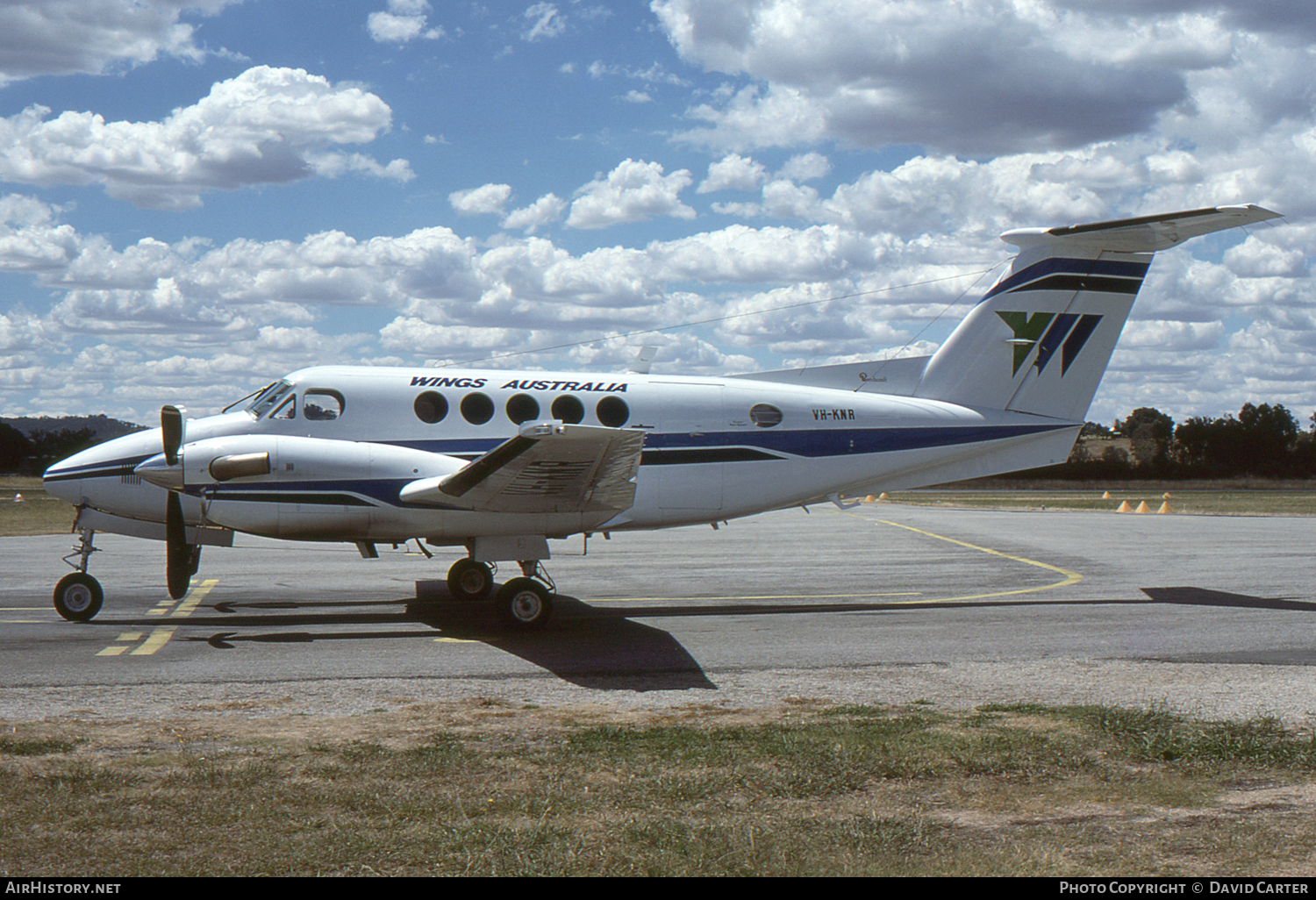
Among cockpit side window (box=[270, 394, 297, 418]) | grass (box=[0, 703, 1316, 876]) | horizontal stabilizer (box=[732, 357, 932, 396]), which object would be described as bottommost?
grass (box=[0, 703, 1316, 876])

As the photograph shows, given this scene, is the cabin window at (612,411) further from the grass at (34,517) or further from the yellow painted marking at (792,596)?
the grass at (34,517)

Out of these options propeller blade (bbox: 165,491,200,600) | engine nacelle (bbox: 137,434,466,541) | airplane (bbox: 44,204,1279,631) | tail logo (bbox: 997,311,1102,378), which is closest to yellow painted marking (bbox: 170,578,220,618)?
airplane (bbox: 44,204,1279,631)

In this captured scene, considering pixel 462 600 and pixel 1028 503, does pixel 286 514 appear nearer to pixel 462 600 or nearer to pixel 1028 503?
pixel 462 600

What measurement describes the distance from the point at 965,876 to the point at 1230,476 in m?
101

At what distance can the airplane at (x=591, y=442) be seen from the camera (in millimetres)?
11984

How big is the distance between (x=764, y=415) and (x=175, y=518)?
791 centimetres

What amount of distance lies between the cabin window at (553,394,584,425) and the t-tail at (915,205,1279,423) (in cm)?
559

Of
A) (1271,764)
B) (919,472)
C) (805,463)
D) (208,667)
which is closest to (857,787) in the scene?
(1271,764)

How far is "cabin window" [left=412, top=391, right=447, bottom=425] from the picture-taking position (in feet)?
44.9

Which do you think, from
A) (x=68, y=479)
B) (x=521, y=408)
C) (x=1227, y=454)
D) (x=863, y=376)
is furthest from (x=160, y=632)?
(x=1227, y=454)

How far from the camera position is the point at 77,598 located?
12.5 metres

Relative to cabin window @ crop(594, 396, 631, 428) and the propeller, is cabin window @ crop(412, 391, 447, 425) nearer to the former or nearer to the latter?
cabin window @ crop(594, 396, 631, 428)

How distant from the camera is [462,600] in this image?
1479 centimetres

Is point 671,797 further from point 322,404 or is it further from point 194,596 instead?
point 194,596
